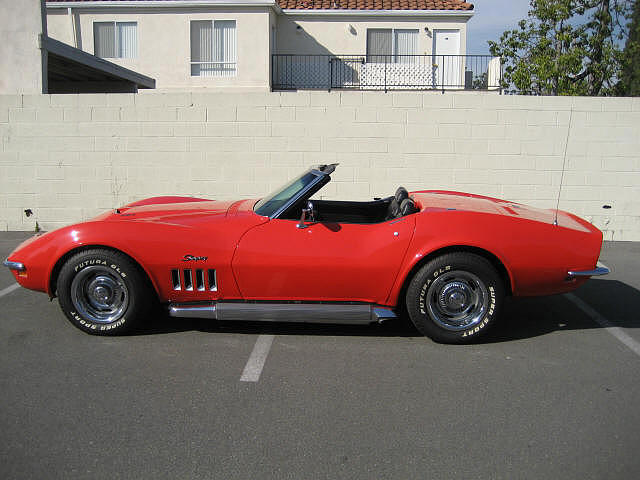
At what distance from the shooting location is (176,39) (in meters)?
19.4

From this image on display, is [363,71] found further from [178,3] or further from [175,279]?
[175,279]

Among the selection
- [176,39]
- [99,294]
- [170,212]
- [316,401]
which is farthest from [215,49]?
[316,401]

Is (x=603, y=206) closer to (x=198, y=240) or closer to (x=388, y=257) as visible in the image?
(x=388, y=257)

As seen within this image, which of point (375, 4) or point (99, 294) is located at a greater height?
point (375, 4)

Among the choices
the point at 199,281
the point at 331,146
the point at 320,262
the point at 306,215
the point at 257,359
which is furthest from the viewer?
the point at 331,146

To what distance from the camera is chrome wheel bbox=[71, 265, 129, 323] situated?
14.9 feet

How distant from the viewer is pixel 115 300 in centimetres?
462

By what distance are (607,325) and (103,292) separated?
4143mm

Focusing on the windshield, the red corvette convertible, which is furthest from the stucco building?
the red corvette convertible

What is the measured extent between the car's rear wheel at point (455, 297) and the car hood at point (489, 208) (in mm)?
518

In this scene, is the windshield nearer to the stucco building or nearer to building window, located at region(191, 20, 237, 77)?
the stucco building

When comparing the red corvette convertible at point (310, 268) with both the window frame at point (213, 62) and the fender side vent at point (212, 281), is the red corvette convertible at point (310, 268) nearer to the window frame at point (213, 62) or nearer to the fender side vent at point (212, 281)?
the fender side vent at point (212, 281)

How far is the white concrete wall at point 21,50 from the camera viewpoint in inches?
360

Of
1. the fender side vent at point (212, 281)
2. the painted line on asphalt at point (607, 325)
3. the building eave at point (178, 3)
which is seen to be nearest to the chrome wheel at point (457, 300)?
the painted line on asphalt at point (607, 325)
